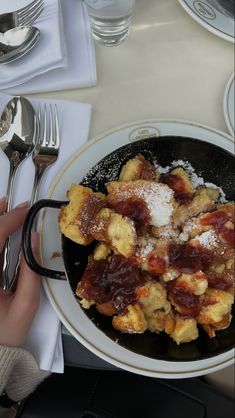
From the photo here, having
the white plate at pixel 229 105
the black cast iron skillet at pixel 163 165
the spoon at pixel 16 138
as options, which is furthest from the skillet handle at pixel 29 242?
the white plate at pixel 229 105

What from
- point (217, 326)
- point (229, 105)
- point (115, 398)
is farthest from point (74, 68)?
point (115, 398)

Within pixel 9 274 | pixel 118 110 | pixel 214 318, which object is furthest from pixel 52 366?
pixel 118 110

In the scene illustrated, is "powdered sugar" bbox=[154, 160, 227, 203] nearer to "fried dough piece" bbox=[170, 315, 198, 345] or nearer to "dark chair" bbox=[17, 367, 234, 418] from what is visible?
"fried dough piece" bbox=[170, 315, 198, 345]

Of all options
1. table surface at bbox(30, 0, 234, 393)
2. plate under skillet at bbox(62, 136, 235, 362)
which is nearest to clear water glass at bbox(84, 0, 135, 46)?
table surface at bbox(30, 0, 234, 393)

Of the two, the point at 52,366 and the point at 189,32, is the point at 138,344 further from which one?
the point at 189,32

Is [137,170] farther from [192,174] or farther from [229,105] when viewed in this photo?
[229,105]
